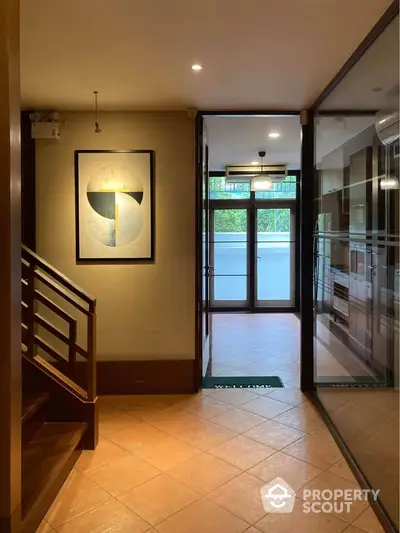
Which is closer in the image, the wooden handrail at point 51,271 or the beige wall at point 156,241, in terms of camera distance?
the wooden handrail at point 51,271

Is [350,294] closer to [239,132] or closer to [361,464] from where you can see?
[361,464]

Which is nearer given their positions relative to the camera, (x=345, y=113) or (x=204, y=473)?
(x=204, y=473)

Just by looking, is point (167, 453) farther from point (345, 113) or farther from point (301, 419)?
point (345, 113)

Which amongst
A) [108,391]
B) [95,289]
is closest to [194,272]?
[95,289]

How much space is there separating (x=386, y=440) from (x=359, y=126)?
6.26ft

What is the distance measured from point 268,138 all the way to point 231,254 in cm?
350

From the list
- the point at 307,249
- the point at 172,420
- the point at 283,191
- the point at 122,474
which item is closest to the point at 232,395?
the point at 172,420

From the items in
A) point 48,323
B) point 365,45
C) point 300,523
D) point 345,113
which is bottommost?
point 300,523

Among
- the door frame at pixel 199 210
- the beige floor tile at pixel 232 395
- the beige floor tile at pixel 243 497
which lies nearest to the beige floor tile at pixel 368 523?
the beige floor tile at pixel 243 497

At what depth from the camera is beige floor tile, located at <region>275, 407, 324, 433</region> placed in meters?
3.62

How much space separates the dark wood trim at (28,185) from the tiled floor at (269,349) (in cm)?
236

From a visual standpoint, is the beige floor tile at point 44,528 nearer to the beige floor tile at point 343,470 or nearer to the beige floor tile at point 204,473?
the beige floor tile at point 204,473

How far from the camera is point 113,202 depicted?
171 inches

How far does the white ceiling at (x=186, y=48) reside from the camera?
2.42m
